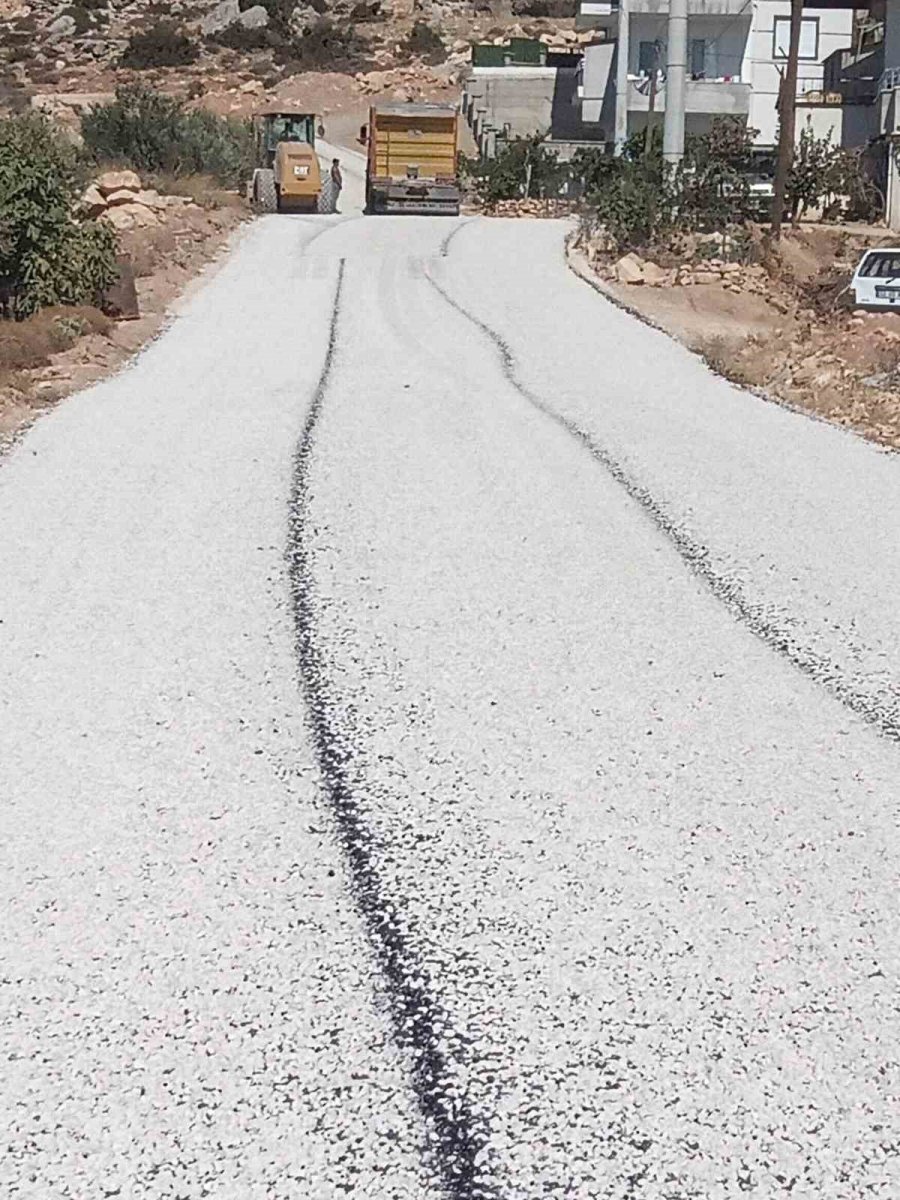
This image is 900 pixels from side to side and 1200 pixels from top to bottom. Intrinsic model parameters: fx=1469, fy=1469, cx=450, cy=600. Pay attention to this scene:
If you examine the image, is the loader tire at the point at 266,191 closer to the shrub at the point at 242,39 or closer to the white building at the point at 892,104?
the white building at the point at 892,104

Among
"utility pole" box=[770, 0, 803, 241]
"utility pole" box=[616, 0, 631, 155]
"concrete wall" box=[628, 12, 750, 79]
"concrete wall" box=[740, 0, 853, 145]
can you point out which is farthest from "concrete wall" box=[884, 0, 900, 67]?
"utility pole" box=[770, 0, 803, 241]

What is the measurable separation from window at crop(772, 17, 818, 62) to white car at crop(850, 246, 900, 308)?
39437 mm

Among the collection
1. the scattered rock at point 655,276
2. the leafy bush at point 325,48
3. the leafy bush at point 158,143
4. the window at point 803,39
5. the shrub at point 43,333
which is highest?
the leafy bush at point 325,48

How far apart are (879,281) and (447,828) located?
21311 mm

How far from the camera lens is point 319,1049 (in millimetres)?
4051

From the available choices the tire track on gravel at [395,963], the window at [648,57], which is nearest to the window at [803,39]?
the window at [648,57]

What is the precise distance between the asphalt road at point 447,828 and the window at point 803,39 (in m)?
54.0

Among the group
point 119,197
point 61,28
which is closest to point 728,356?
point 119,197

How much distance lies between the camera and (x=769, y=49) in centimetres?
6031

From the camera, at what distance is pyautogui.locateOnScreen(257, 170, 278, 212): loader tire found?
4065 centimetres

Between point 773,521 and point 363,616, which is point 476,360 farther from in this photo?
point 363,616

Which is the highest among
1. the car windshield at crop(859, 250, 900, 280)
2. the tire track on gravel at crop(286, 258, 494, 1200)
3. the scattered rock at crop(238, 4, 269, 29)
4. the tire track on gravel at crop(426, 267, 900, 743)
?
the scattered rock at crop(238, 4, 269, 29)

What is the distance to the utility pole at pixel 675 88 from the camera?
109 feet

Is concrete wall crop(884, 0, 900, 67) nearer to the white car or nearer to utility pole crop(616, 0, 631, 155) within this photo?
utility pole crop(616, 0, 631, 155)
